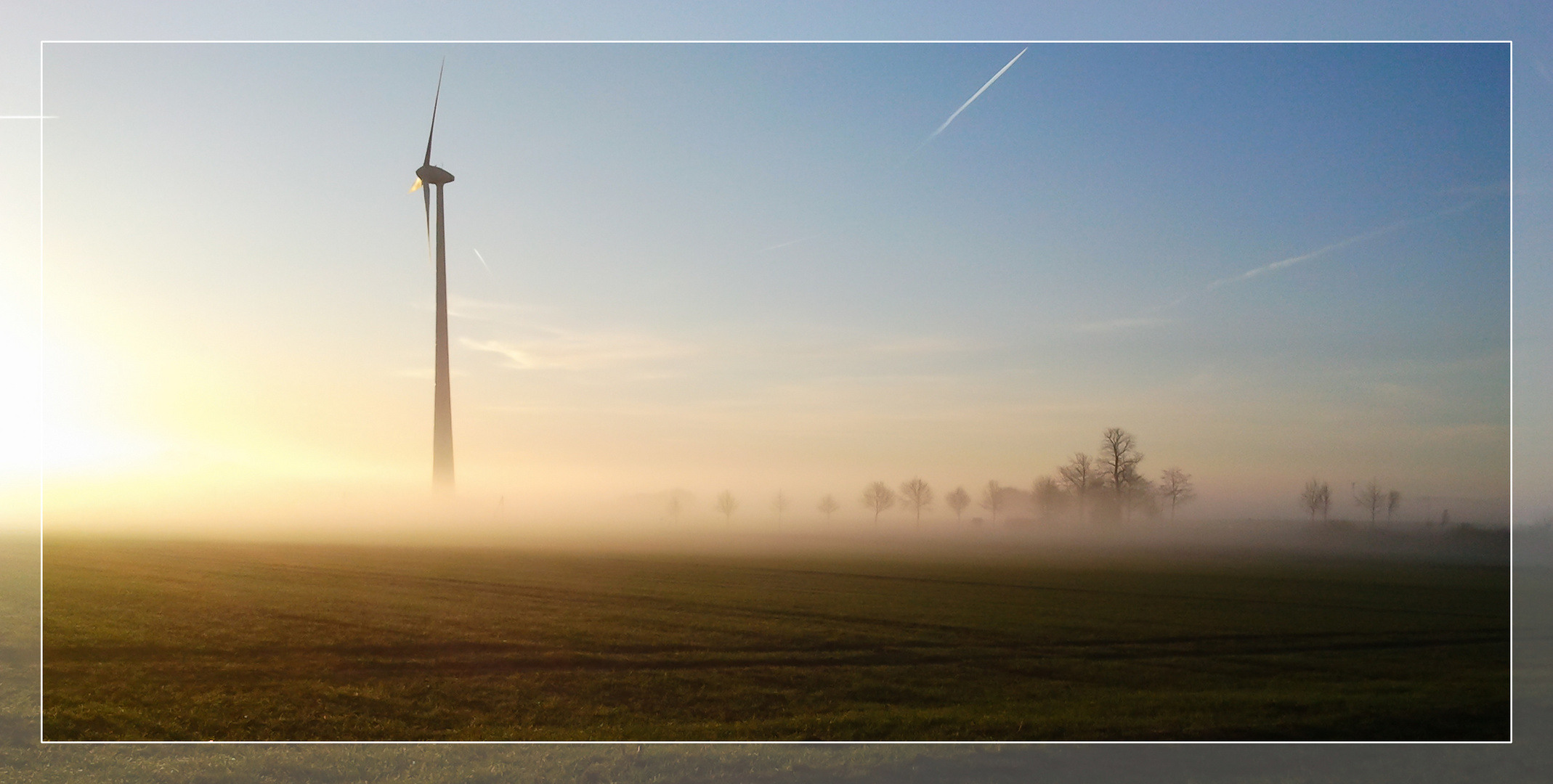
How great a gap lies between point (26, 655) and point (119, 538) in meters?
5.17

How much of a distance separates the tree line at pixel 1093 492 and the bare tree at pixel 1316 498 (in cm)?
216

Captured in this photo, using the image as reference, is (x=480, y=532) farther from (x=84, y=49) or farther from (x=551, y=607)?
(x=84, y=49)

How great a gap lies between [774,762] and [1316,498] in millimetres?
12664

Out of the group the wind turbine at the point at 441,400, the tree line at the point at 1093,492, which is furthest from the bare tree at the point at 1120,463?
the wind turbine at the point at 441,400

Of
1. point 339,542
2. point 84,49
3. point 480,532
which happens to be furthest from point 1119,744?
point 84,49

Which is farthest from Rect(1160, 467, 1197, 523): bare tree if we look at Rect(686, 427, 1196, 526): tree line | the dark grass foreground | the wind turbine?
the wind turbine

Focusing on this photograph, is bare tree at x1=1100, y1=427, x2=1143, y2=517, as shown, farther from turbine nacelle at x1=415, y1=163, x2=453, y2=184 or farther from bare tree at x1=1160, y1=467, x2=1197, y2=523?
turbine nacelle at x1=415, y1=163, x2=453, y2=184

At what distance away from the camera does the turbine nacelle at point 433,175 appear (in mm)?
16344

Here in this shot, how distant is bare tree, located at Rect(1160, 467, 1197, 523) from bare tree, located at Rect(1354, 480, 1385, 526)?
312 centimetres

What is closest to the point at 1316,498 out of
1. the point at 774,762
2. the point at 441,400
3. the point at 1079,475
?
the point at 1079,475

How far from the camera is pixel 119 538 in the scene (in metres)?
17.2

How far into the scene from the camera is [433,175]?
54.4 ft

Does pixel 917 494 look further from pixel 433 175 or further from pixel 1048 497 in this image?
pixel 433 175

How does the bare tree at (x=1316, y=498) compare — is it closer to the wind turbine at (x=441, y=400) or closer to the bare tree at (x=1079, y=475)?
the bare tree at (x=1079, y=475)
